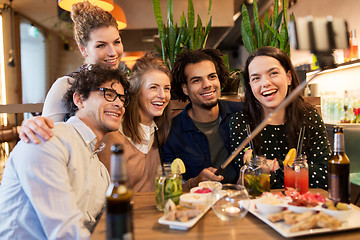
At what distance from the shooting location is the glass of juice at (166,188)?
1272 mm

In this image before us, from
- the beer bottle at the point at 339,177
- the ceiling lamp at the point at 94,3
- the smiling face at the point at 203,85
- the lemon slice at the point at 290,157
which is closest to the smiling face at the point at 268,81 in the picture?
the smiling face at the point at 203,85

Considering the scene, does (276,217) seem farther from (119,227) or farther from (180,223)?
(119,227)

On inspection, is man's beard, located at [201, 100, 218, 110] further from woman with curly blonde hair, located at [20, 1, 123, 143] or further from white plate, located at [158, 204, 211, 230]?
white plate, located at [158, 204, 211, 230]

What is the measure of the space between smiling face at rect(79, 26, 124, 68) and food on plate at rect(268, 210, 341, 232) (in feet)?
5.16

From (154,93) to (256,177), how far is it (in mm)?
932

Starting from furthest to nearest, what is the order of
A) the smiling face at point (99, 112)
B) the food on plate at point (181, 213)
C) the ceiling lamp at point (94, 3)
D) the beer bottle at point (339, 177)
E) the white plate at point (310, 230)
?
the ceiling lamp at point (94, 3) < the smiling face at point (99, 112) < the beer bottle at point (339, 177) < the food on plate at point (181, 213) < the white plate at point (310, 230)

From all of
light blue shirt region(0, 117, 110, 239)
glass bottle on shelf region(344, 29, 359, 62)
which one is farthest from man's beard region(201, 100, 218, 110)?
glass bottle on shelf region(344, 29, 359, 62)

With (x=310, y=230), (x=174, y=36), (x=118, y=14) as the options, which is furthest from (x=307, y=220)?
(x=118, y=14)

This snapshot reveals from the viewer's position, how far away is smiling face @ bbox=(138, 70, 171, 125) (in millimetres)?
2033

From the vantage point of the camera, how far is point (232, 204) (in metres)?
1.13

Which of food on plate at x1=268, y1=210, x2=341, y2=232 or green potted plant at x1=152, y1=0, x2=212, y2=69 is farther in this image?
green potted plant at x1=152, y1=0, x2=212, y2=69

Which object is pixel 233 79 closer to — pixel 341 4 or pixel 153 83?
pixel 153 83

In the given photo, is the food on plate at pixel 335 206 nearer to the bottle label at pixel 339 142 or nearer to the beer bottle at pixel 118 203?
the bottle label at pixel 339 142

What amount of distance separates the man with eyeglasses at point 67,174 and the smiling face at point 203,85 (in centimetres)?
72
